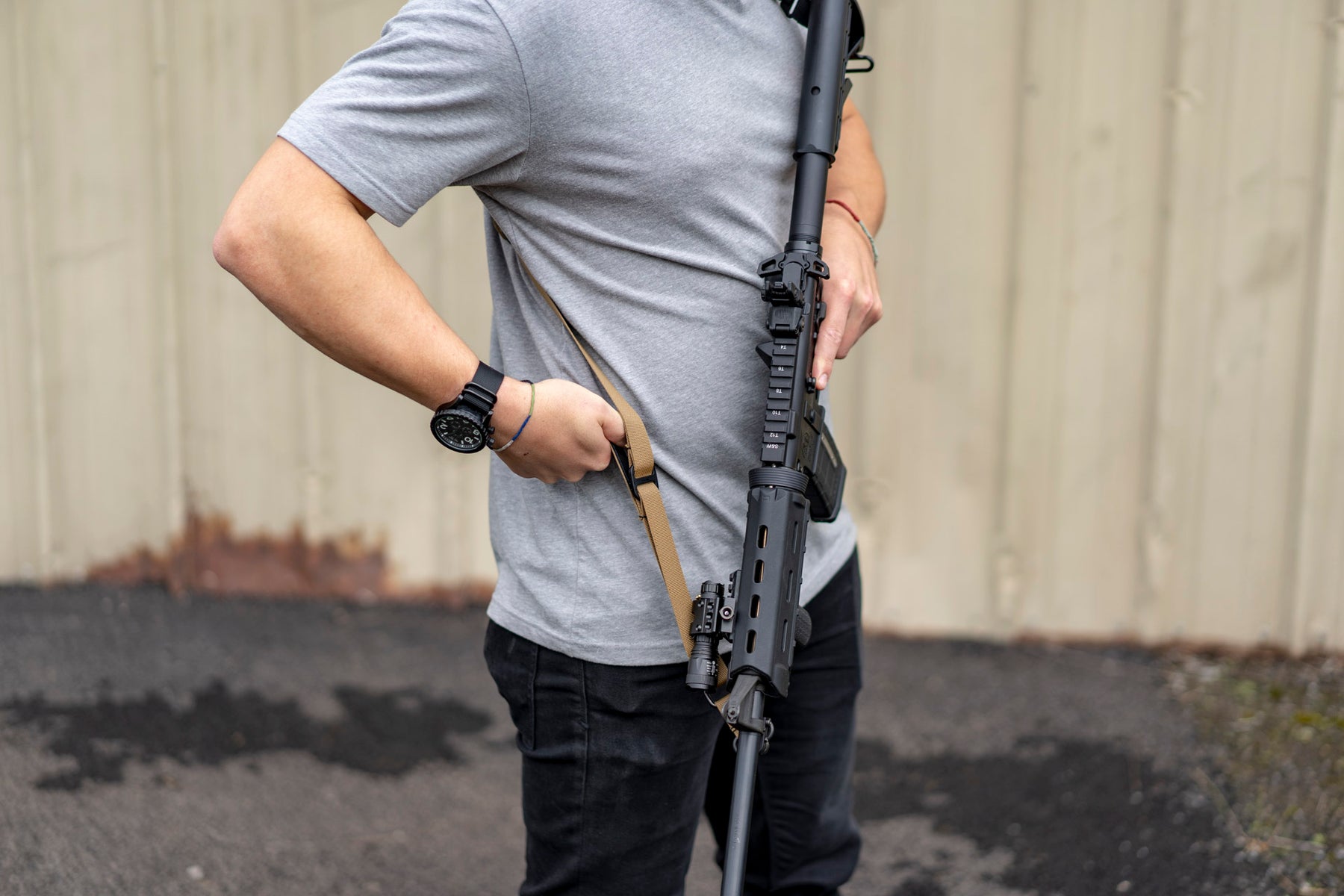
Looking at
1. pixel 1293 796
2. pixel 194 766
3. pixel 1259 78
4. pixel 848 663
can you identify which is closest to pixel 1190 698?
pixel 1293 796

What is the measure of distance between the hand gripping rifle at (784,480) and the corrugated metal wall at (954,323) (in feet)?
7.12

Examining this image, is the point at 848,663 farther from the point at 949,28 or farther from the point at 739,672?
the point at 949,28

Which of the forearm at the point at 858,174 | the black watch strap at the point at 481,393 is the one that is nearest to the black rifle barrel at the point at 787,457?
the forearm at the point at 858,174

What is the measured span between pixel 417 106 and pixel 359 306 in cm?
24

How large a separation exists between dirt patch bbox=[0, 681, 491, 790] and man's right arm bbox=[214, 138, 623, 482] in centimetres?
202

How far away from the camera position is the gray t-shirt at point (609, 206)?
1.26 m

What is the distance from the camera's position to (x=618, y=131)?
1.33 meters

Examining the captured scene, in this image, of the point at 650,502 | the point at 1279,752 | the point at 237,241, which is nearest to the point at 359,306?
the point at 237,241

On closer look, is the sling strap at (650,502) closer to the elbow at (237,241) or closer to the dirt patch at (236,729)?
the elbow at (237,241)

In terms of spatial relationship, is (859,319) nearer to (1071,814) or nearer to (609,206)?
(609,206)

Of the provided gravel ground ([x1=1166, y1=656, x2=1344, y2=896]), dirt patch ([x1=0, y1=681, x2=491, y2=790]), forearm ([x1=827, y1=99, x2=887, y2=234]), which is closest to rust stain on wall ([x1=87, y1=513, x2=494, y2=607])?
dirt patch ([x1=0, y1=681, x2=491, y2=790])

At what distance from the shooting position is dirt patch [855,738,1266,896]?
2.60 metres

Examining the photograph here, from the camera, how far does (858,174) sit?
1825 mm

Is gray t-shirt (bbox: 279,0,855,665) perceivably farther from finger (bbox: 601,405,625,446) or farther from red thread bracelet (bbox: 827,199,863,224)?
red thread bracelet (bbox: 827,199,863,224)
